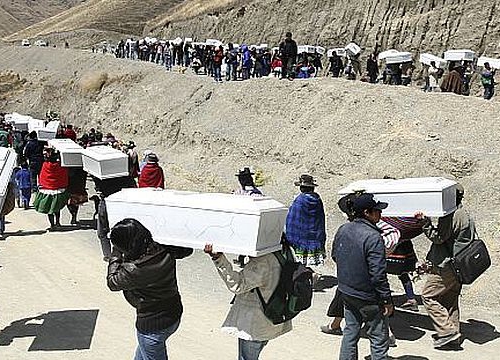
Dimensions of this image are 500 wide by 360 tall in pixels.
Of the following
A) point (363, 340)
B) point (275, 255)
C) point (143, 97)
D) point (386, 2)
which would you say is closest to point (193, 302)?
point (363, 340)

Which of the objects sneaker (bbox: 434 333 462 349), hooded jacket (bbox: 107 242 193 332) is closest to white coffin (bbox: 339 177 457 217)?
sneaker (bbox: 434 333 462 349)

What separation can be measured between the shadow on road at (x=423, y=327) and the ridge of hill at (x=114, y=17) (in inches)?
2180

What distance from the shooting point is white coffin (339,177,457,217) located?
8.38 metres

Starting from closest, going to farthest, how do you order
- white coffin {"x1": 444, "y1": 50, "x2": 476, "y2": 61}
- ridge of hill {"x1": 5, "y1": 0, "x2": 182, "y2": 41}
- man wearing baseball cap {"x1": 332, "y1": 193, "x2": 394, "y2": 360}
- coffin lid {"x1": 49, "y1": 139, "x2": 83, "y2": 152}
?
man wearing baseball cap {"x1": 332, "y1": 193, "x2": 394, "y2": 360}, coffin lid {"x1": 49, "y1": 139, "x2": 83, "y2": 152}, white coffin {"x1": 444, "y1": 50, "x2": 476, "y2": 61}, ridge of hill {"x1": 5, "y1": 0, "x2": 182, "y2": 41}

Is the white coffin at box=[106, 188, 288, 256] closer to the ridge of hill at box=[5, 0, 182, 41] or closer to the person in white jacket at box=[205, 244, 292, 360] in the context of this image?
the person in white jacket at box=[205, 244, 292, 360]

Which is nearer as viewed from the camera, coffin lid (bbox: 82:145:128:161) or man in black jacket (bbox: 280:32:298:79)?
coffin lid (bbox: 82:145:128:161)

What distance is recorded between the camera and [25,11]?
115 meters

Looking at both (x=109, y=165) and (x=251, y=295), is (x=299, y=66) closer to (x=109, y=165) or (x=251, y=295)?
(x=109, y=165)

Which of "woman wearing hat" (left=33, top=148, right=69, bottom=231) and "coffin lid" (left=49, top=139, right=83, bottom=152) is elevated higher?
"coffin lid" (left=49, top=139, right=83, bottom=152)

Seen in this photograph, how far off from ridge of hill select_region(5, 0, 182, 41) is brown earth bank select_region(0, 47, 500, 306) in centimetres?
3447

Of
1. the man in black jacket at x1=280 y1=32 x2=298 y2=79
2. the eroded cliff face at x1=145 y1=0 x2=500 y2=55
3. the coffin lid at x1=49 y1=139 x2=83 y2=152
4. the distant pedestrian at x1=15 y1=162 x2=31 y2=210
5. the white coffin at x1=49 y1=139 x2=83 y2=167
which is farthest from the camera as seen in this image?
the eroded cliff face at x1=145 y1=0 x2=500 y2=55

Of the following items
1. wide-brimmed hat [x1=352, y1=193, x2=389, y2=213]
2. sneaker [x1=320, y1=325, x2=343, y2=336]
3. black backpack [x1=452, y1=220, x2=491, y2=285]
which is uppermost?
wide-brimmed hat [x1=352, y1=193, x2=389, y2=213]

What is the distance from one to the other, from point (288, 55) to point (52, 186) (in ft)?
30.7

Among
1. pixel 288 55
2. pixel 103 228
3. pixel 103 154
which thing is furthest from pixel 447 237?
pixel 288 55
